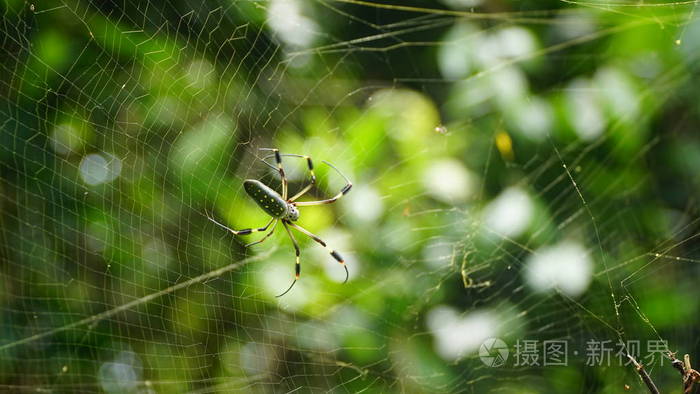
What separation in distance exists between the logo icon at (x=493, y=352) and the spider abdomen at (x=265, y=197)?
0.61 m

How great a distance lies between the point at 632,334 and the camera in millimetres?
1445

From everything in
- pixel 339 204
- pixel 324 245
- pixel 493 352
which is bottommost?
pixel 493 352

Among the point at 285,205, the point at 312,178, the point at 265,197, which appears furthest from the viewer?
the point at 312,178

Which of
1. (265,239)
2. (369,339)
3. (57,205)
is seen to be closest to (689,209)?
(369,339)

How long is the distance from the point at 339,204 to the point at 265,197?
1.09ft

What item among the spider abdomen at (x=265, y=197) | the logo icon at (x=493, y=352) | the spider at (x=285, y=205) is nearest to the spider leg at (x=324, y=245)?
the spider at (x=285, y=205)

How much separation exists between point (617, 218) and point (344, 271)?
768mm

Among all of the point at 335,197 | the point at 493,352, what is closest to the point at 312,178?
the point at 335,197

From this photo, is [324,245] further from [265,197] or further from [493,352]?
[493,352]

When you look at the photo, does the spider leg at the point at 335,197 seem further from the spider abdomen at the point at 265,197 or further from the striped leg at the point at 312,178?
the spider abdomen at the point at 265,197

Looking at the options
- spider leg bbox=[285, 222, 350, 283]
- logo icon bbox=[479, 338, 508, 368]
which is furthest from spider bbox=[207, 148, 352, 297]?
logo icon bbox=[479, 338, 508, 368]

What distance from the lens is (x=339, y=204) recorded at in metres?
1.56

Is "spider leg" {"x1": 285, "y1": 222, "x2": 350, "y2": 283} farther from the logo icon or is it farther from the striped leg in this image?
the logo icon

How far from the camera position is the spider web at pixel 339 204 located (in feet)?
4.64
